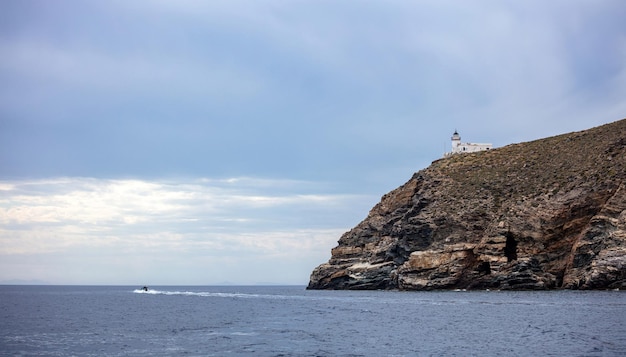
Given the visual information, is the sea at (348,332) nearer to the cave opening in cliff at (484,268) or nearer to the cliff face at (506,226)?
the cliff face at (506,226)

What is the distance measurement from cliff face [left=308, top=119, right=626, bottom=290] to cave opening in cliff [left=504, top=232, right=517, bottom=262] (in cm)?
22

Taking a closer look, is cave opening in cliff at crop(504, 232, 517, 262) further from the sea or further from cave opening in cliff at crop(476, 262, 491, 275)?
the sea

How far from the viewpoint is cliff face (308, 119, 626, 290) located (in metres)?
113

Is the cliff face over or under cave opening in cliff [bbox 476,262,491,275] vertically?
over

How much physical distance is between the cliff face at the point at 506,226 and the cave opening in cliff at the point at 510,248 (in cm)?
22

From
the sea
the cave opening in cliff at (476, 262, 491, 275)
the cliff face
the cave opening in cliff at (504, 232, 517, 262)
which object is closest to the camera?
the sea

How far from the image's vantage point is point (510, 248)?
410 feet

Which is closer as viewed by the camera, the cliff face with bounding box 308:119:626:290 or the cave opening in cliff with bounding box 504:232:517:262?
the cliff face with bounding box 308:119:626:290

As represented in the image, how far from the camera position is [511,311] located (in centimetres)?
7775

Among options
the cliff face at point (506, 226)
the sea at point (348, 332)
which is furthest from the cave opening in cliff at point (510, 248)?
the sea at point (348, 332)

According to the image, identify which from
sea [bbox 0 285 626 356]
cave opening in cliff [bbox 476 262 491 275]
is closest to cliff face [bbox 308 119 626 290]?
cave opening in cliff [bbox 476 262 491 275]

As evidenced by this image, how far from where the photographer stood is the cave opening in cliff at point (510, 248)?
405 ft

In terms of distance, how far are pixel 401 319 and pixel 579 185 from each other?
6702 centimetres

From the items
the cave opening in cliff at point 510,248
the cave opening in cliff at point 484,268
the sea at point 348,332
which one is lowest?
the sea at point 348,332
